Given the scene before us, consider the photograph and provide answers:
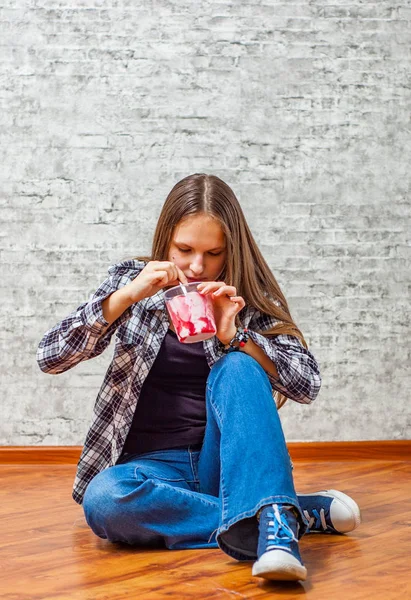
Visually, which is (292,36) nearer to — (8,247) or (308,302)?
(308,302)

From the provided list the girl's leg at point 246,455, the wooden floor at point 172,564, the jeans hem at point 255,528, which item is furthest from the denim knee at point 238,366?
the wooden floor at point 172,564

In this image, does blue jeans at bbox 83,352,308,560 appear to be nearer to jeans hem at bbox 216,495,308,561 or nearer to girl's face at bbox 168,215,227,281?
jeans hem at bbox 216,495,308,561

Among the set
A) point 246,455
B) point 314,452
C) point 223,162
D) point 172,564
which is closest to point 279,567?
point 246,455

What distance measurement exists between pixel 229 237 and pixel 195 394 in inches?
13.4

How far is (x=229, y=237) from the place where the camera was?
176cm

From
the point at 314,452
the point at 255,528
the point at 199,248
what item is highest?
the point at 199,248

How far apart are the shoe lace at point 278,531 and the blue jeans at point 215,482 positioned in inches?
1.0

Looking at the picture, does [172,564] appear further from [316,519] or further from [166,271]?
[166,271]

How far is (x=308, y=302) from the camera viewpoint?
10.2 feet

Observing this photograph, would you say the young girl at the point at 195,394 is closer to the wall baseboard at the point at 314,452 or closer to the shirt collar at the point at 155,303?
the shirt collar at the point at 155,303

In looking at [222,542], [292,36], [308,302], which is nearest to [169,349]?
[222,542]

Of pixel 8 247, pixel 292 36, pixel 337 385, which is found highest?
pixel 292 36

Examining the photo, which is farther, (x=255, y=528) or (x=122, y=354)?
(x=122, y=354)

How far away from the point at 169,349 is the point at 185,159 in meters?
1.40
